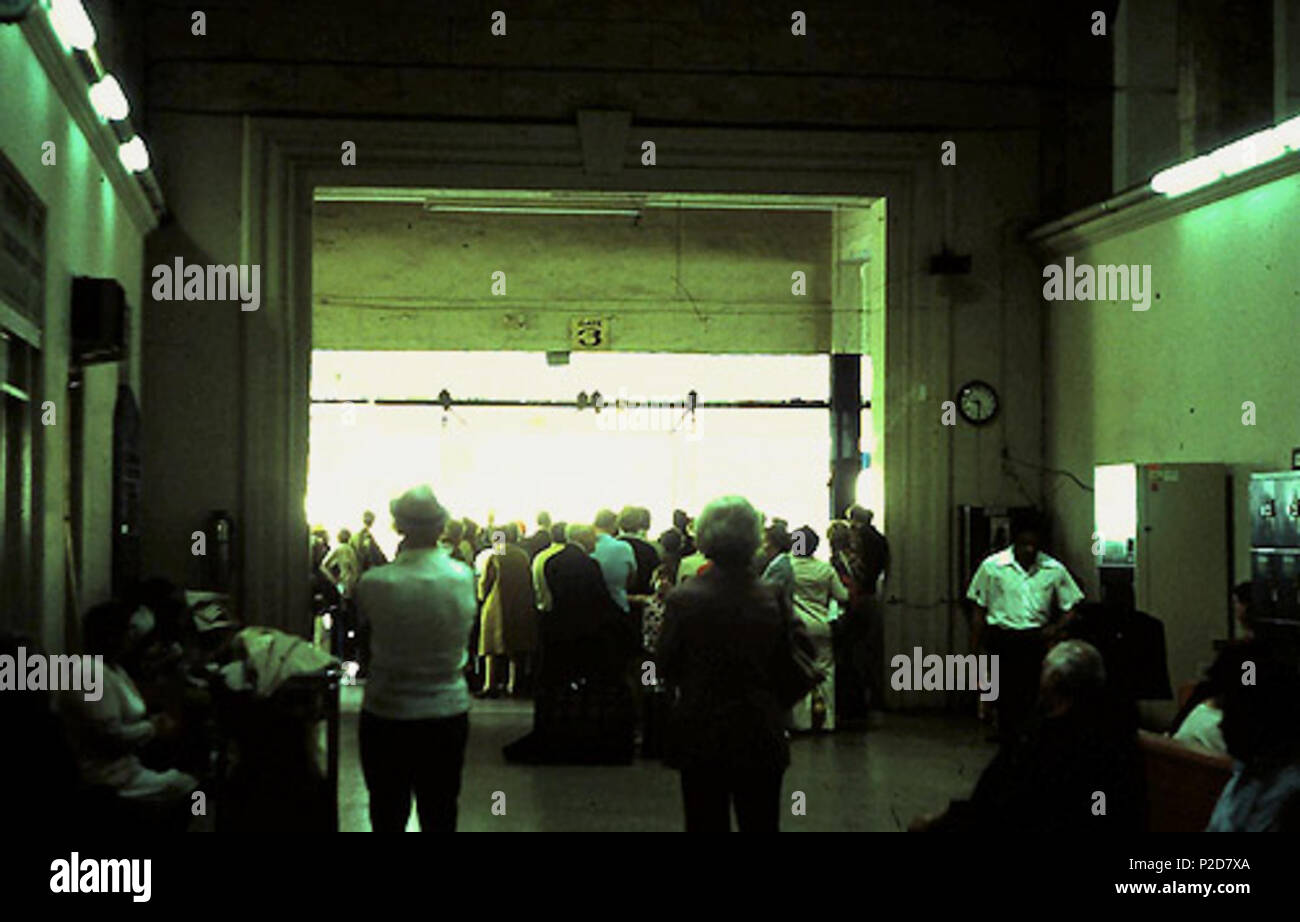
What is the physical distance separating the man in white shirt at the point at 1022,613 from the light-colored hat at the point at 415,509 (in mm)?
6428

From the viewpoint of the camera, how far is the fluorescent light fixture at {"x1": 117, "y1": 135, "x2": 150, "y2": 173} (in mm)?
9672

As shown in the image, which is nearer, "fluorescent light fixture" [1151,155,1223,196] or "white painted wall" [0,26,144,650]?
"white painted wall" [0,26,144,650]

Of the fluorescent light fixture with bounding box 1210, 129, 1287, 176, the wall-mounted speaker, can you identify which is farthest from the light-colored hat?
the fluorescent light fixture with bounding box 1210, 129, 1287, 176

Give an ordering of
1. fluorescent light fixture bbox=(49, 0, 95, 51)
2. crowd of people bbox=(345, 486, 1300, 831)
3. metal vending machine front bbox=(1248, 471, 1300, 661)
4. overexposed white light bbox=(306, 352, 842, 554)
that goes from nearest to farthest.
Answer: crowd of people bbox=(345, 486, 1300, 831), fluorescent light fixture bbox=(49, 0, 95, 51), metal vending machine front bbox=(1248, 471, 1300, 661), overexposed white light bbox=(306, 352, 842, 554)

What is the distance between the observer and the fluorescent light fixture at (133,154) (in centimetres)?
967

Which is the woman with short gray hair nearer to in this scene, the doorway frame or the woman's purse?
the woman's purse

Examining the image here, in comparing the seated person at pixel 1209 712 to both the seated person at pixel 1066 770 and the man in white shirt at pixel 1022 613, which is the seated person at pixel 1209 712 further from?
the man in white shirt at pixel 1022 613

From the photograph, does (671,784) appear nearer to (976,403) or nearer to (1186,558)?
(1186,558)

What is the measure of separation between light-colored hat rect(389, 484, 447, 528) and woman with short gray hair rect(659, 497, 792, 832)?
965 millimetres

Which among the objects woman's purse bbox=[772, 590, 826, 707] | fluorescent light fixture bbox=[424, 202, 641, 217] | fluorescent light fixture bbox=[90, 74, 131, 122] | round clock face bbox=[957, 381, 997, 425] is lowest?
woman's purse bbox=[772, 590, 826, 707]

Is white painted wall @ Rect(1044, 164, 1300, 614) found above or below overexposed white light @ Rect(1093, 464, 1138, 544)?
above

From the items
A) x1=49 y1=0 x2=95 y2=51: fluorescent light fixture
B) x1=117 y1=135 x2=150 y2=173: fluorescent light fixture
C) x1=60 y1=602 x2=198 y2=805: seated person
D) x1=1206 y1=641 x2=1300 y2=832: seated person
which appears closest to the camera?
x1=1206 y1=641 x2=1300 y2=832: seated person

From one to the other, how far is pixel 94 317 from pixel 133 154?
1.89m
